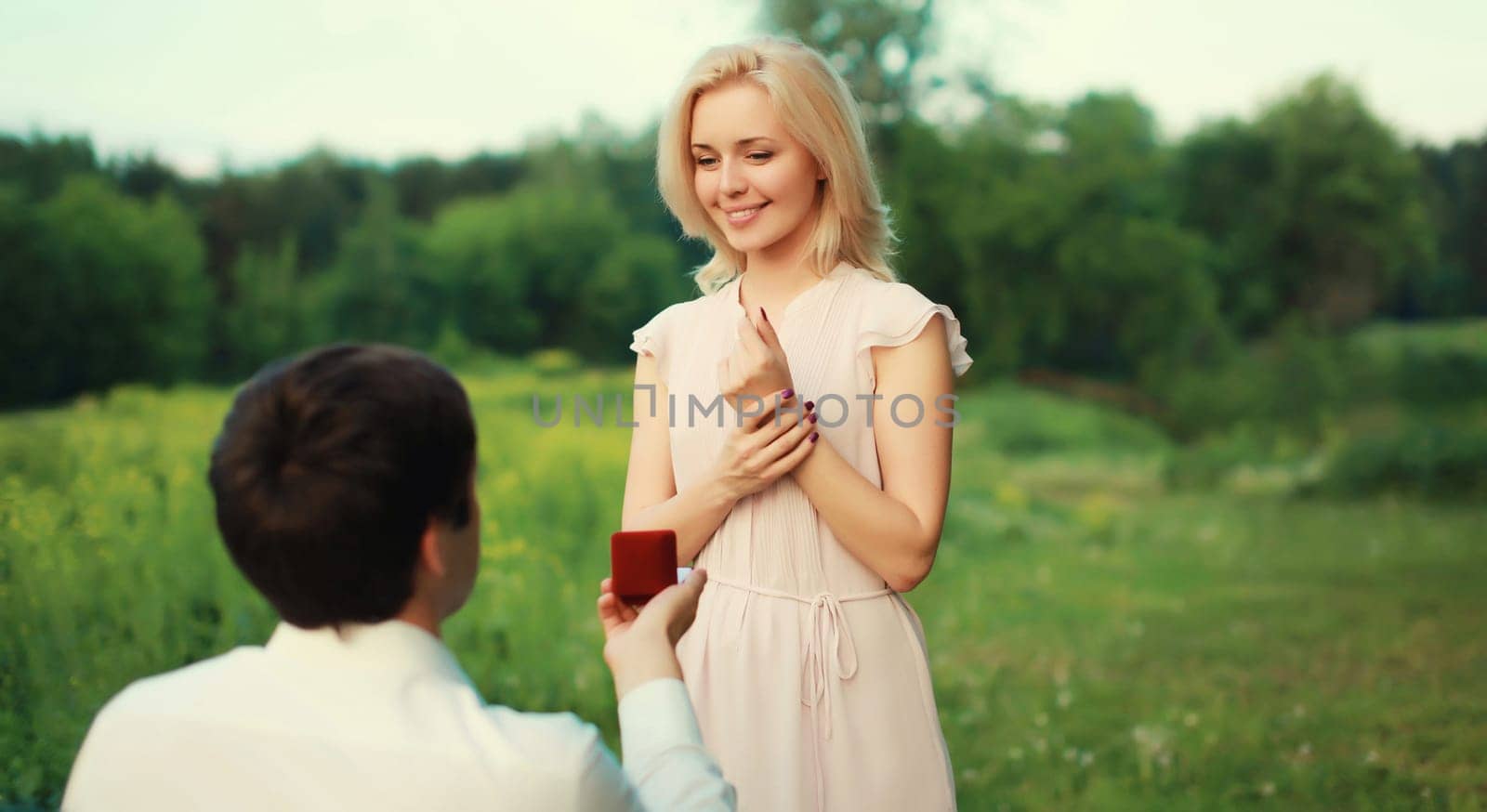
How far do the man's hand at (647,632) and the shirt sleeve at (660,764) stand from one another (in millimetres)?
21

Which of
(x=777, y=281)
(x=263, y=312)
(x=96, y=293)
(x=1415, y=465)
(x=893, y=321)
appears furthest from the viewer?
(x=1415, y=465)

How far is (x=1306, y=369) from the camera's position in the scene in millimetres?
10094

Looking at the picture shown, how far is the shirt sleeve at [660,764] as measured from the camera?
41.4 inches

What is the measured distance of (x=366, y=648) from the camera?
1084mm

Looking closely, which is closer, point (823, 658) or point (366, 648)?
point (366, 648)

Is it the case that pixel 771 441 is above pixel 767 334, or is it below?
below

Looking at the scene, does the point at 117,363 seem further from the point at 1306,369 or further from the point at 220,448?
the point at 1306,369

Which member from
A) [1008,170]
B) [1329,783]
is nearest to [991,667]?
[1329,783]

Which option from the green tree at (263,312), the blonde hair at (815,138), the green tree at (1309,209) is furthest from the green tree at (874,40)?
the blonde hair at (815,138)

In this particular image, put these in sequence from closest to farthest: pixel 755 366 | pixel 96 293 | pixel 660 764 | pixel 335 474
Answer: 1. pixel 335 474
2. pixel 660 764
3. pixel 755 366
4. pixel 96 293

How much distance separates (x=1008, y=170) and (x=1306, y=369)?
112 inches

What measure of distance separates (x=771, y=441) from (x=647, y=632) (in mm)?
433

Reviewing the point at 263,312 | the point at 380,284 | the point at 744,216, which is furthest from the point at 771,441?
the point at 380,284

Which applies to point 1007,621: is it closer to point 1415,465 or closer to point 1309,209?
point 1415,465
